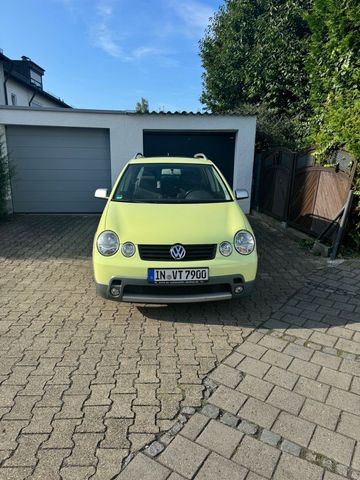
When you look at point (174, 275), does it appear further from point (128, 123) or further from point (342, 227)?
point (128, 123)

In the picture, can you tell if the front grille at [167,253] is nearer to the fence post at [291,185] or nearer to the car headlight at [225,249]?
the car headlight at [225,249]

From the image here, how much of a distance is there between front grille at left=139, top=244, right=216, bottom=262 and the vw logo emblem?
28 millimetres

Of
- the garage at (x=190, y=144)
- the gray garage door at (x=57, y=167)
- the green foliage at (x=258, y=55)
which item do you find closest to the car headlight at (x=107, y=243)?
the gray garage door at (x=57, y=167)

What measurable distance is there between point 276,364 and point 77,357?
1.75 m

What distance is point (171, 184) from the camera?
4605 millimetres

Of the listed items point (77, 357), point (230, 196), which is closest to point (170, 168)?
point (230, 196)

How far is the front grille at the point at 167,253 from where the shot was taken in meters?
3.32

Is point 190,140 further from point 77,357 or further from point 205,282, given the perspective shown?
point 77,357

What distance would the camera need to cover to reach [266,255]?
602 centimetres

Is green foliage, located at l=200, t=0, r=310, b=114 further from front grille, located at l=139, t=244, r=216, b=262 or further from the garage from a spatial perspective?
front grille, located at l=139, t=244, r=216, b=262

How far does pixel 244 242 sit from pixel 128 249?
48.3 inches

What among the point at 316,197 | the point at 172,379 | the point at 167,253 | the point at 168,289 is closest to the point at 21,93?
the point at 316,197

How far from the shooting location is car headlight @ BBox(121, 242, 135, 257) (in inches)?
131

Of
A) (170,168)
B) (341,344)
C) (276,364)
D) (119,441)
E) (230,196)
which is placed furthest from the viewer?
(170,168)
